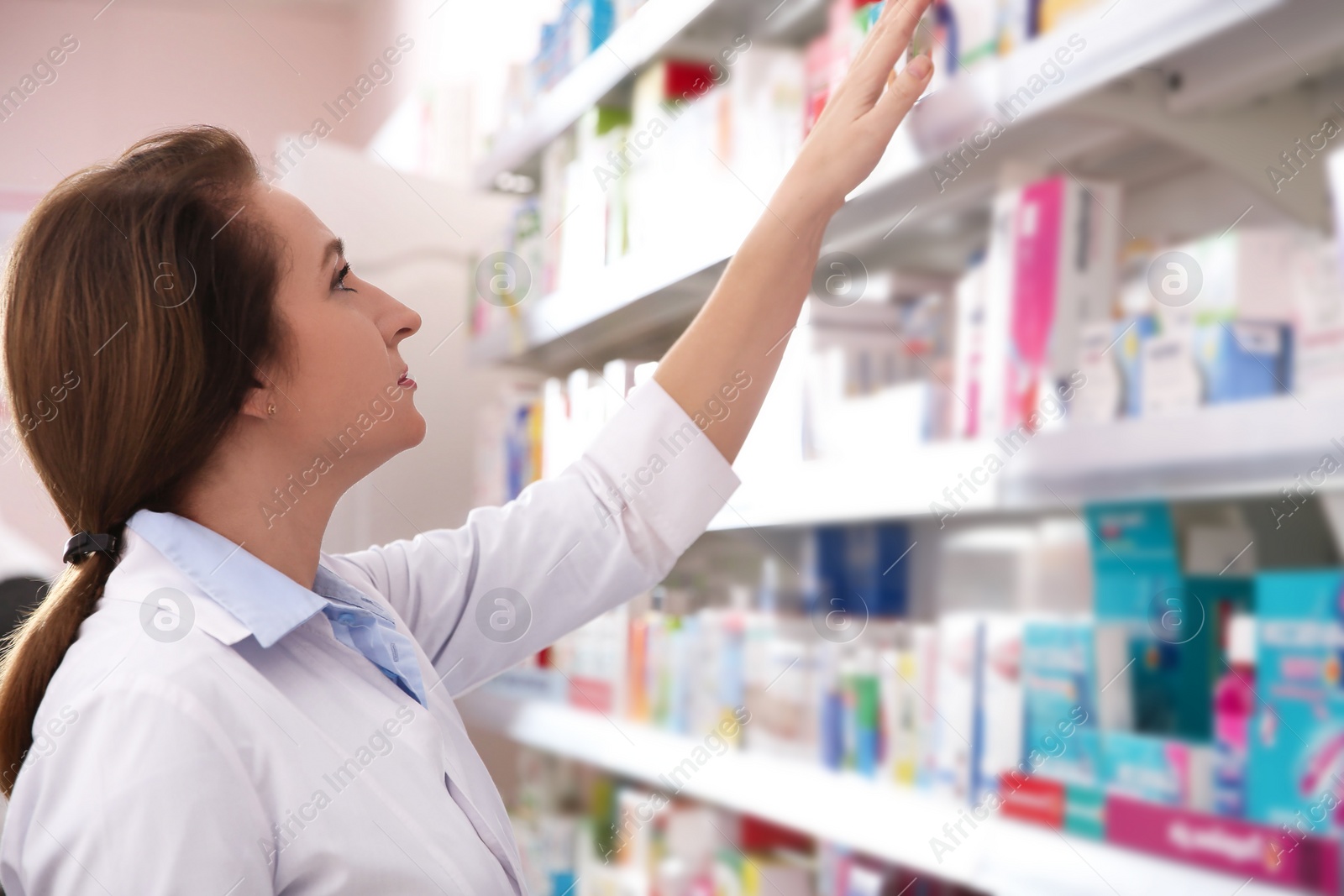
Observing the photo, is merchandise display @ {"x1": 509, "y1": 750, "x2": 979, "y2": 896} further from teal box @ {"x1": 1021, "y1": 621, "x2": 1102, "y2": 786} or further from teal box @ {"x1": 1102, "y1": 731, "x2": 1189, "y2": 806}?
teal box @ {"x1": 1102, "y1": 731, "x2": 1189, "y2": 806}

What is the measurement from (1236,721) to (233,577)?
0.83 m

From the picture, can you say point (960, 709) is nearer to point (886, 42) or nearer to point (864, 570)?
point (864, 570)

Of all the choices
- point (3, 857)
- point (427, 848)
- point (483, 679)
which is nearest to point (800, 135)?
point (483, 679)

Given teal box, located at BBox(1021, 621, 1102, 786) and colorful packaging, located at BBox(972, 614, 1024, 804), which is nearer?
teal box, located at BBox(1021, 621, 1102, 786)

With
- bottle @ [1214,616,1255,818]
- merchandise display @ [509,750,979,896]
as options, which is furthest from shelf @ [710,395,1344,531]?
merchandise display @ [509,750,979,896]

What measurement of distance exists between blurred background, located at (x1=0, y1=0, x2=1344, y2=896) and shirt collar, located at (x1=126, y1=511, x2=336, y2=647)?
0.13 metres

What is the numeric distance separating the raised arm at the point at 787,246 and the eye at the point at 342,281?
325 mm

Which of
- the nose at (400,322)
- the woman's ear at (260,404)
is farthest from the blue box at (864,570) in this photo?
the woman's ear at (260,404)

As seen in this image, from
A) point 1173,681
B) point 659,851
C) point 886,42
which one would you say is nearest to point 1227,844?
point 1173,681

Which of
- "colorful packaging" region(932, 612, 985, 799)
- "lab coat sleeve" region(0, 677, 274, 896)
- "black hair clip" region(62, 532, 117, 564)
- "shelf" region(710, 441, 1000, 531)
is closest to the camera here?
"lab coat sleeve" region(0, 677, 274, 896)

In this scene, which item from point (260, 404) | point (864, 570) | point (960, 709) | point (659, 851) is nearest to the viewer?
point (260, 404)

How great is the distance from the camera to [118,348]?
0.91 metres

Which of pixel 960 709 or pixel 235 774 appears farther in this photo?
pixel 960 709

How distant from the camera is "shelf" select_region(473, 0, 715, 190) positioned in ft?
5.68
